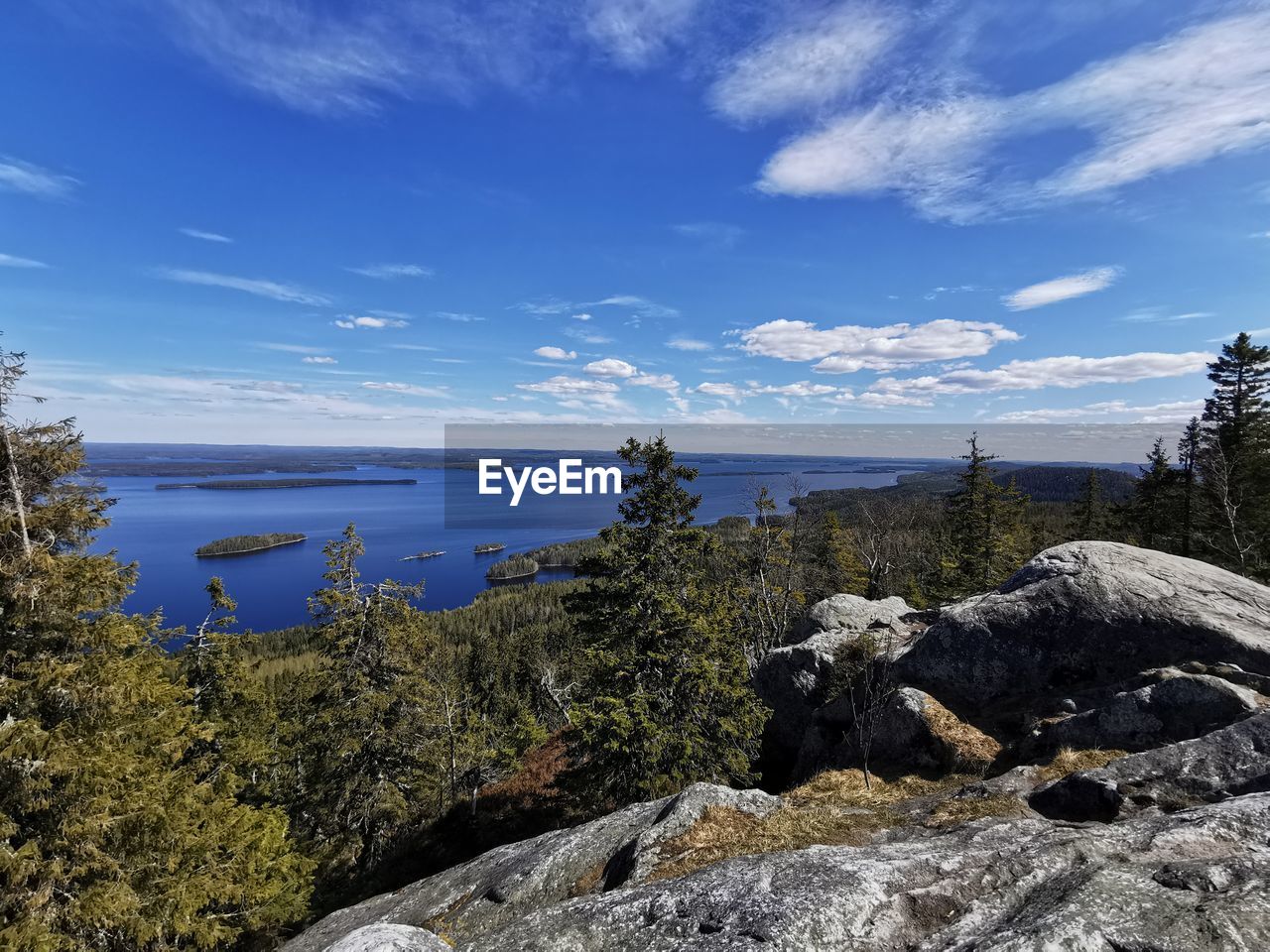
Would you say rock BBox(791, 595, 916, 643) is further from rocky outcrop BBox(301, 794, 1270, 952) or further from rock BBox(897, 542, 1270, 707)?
rocky outcrop BBox(301, 794, 1270, 952)

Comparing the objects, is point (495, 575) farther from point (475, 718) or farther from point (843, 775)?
point (843, 775)

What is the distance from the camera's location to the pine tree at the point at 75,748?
877 centimetres

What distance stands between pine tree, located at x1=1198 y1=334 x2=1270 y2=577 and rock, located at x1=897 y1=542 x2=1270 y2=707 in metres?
15.8

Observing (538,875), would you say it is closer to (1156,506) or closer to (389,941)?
(389,941)

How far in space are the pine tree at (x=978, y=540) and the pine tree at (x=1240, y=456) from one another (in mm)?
8873

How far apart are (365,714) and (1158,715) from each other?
2139cm

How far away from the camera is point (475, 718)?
30641 millimetres

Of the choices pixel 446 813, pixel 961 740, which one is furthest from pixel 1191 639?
pixel 446 813

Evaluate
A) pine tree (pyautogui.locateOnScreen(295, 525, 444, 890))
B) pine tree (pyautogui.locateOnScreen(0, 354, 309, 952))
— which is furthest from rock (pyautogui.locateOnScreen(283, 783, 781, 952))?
pine tree (pyautogui.locateOnScreen(295, 525, 444, 890))

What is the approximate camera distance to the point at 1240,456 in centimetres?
2827

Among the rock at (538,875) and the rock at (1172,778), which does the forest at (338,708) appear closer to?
the rock at (538,875)

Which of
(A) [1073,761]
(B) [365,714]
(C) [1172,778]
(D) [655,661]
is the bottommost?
(B) [365,714]

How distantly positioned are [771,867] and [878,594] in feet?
114

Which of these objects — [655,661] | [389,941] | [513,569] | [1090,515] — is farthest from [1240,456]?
[513,569]
